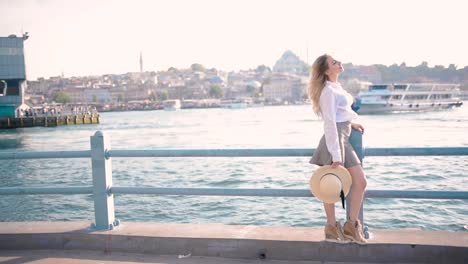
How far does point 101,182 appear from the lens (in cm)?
416

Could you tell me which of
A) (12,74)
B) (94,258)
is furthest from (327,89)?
(12,74)

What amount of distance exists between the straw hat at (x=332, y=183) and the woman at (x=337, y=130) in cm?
8

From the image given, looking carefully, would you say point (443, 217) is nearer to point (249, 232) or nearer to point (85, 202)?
point (249, 232)

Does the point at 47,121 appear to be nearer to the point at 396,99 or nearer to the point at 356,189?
the point at 396,99

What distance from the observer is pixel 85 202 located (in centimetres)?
1198

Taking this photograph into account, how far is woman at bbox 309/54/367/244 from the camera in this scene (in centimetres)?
356

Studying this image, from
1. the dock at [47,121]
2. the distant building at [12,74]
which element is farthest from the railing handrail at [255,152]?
the distant building at [12,74]

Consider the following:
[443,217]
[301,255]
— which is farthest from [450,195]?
[443,217]

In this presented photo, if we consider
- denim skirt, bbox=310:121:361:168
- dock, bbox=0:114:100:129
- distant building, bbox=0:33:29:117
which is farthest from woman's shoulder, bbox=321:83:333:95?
distant building, bbox=0:33:29:117

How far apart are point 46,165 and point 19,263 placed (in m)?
18.3

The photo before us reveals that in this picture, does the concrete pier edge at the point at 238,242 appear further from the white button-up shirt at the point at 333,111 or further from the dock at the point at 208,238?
the white button-up shirt at the point at 333,111

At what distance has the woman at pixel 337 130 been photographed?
3564mm

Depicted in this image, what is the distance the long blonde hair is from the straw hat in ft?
1.58

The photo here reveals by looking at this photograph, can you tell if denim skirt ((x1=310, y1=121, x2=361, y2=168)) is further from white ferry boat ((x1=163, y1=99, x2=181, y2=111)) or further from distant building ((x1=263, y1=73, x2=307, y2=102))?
distant building ((x1=263, y1=73, x2=307, y2=102))
